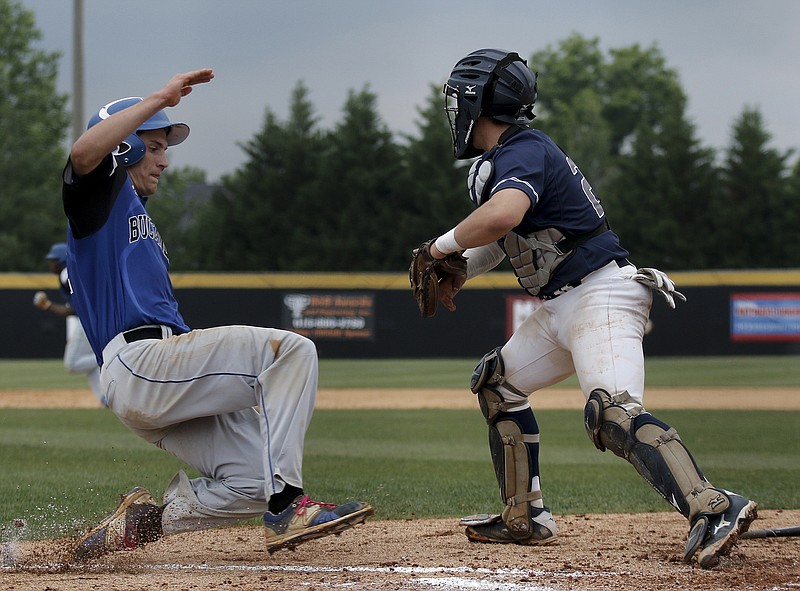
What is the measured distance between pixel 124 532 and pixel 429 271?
65.2 inches

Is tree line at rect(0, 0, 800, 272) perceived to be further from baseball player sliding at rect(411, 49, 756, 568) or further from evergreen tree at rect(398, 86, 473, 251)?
baseball player sliding at rect(411, 49, 756, 568)

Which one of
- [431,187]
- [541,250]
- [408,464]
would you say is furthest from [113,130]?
[431,187]

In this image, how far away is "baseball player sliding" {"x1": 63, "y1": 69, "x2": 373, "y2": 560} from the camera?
13.1 feet

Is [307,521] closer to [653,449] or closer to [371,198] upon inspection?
[653,449]

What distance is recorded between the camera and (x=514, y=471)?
16.1 feet

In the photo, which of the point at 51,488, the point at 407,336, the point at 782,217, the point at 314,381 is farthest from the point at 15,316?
the point at 782,217

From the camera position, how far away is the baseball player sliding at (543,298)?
13.4ft

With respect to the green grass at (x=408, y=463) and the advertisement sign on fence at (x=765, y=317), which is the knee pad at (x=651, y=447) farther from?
the advertisement sign on fence at (x=765, y=317)

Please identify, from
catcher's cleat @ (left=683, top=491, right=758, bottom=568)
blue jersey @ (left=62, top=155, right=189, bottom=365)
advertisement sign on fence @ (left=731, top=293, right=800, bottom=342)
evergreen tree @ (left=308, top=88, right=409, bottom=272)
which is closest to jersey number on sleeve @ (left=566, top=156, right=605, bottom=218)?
catcher's cleat @ (left=683, top=491, right=758, bottom=568)

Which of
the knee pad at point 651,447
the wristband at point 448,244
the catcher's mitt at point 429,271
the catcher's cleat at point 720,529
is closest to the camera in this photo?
the catcher's cleat at point 720,529

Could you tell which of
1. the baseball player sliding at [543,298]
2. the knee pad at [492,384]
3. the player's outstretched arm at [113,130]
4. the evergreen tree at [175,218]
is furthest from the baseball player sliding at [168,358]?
the evergreen tree at [175,218]

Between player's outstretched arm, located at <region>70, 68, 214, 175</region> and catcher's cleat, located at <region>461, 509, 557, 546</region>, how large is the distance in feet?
7.79

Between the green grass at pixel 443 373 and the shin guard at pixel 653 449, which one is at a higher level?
the shin guard at pixel 653 449

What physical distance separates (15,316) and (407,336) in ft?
25.2
